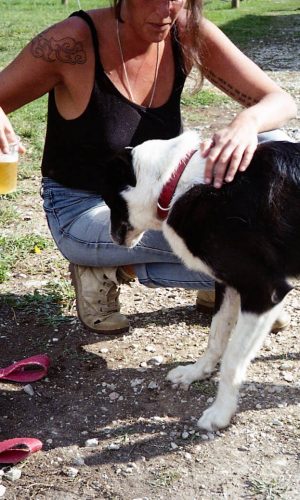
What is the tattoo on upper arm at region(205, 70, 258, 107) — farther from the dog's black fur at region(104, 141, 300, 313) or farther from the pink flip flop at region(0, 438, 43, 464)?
the pink flip flop at region(0, 438, 43, 464)

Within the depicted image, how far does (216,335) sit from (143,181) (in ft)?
2.67

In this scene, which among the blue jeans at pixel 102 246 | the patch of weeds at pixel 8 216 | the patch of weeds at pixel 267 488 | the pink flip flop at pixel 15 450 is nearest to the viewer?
the patch of weeds at pixel 267 488

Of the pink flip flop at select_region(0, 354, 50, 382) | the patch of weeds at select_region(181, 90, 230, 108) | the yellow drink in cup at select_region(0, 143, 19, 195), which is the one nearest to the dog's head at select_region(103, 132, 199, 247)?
the yellow drink in cup at select_region(0, 143, 19, 195)

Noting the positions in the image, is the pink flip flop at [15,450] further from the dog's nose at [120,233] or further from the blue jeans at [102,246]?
the blue jeans at [102,246]

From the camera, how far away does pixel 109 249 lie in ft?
10.9

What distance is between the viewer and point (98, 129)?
10.7 feet

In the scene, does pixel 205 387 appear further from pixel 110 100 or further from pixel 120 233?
pixel 110 100

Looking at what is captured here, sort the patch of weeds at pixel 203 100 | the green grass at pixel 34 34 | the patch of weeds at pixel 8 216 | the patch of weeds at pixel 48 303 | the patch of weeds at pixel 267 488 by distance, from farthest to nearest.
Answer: the patch of weeds at pixel 203 100 → the patch of weeds at pixel 8 216 → the green grass at pixel 34 34 → the patch of weeds at pixel 48 303 → the patch of weeds at pixel 267 488

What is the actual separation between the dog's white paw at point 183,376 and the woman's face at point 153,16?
4.86ft

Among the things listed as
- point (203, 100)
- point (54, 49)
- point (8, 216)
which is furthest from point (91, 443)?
point (203, 100)

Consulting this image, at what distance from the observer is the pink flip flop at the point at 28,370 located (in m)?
3.11

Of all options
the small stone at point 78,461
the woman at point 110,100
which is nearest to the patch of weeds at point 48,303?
the woman at point 110,100

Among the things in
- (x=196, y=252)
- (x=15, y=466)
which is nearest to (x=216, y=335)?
(x=196, y=252)

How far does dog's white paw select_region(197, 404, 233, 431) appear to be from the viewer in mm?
2789
